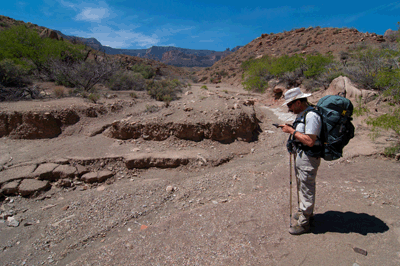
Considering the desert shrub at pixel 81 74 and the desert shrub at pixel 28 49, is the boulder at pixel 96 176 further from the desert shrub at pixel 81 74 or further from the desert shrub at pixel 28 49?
the desert shrub at pixel 28 49

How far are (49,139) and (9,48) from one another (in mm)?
11406

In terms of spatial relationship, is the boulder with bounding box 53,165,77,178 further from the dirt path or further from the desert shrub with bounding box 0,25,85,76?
the desert shrub with bounding box 0,25,85,76

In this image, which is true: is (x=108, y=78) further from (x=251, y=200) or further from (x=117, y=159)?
(x=251, y=200)

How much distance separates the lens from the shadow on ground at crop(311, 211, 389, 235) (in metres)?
2.36

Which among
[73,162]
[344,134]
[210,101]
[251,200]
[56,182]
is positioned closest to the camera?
[344,134]

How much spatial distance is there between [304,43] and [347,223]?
31246 mm

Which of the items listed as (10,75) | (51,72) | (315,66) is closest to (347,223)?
(315,66)

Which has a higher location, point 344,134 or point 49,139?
point 344,134

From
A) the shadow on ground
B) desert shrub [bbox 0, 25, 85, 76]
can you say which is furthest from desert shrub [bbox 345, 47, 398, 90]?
desert shrub [bbox 0, 25, 85, 76]

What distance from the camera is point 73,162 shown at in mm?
4828

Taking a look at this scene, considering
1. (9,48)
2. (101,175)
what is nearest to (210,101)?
(101,175)

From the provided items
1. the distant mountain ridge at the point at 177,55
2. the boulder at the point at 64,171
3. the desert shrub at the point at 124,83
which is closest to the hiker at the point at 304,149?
the boulder at the point at 64,171

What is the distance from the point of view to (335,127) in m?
2.10

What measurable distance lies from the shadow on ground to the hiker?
261 millimetres
